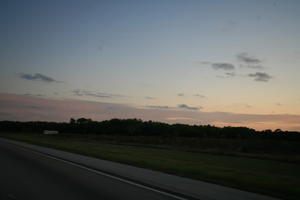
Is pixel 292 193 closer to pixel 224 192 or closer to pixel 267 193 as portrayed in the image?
pixel 267 193

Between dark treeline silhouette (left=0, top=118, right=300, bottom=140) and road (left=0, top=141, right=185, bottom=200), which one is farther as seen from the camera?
dark treeline silhouette (left=0, top=118, right=300, bottom=140)

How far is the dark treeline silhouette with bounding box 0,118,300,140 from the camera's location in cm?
9062

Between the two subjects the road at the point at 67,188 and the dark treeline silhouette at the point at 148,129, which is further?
the dark treeline silhouette at the point at 148,129

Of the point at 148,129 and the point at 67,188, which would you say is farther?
the point at 148,129

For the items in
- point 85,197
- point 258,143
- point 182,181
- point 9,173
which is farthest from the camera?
point 258,143

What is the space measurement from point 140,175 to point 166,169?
3176 millimetres

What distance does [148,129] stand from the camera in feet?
454

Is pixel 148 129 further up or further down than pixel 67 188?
further up

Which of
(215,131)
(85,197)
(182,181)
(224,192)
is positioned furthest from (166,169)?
(215,131)

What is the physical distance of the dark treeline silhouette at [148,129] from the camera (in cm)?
9062

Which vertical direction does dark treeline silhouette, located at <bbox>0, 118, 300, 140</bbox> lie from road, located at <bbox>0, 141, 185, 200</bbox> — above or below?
above

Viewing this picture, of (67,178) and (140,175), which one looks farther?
(140,175)

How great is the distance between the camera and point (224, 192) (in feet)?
31.5

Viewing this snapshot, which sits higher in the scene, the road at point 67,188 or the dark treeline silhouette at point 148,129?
the dark treeline silhouette at point 148,129
